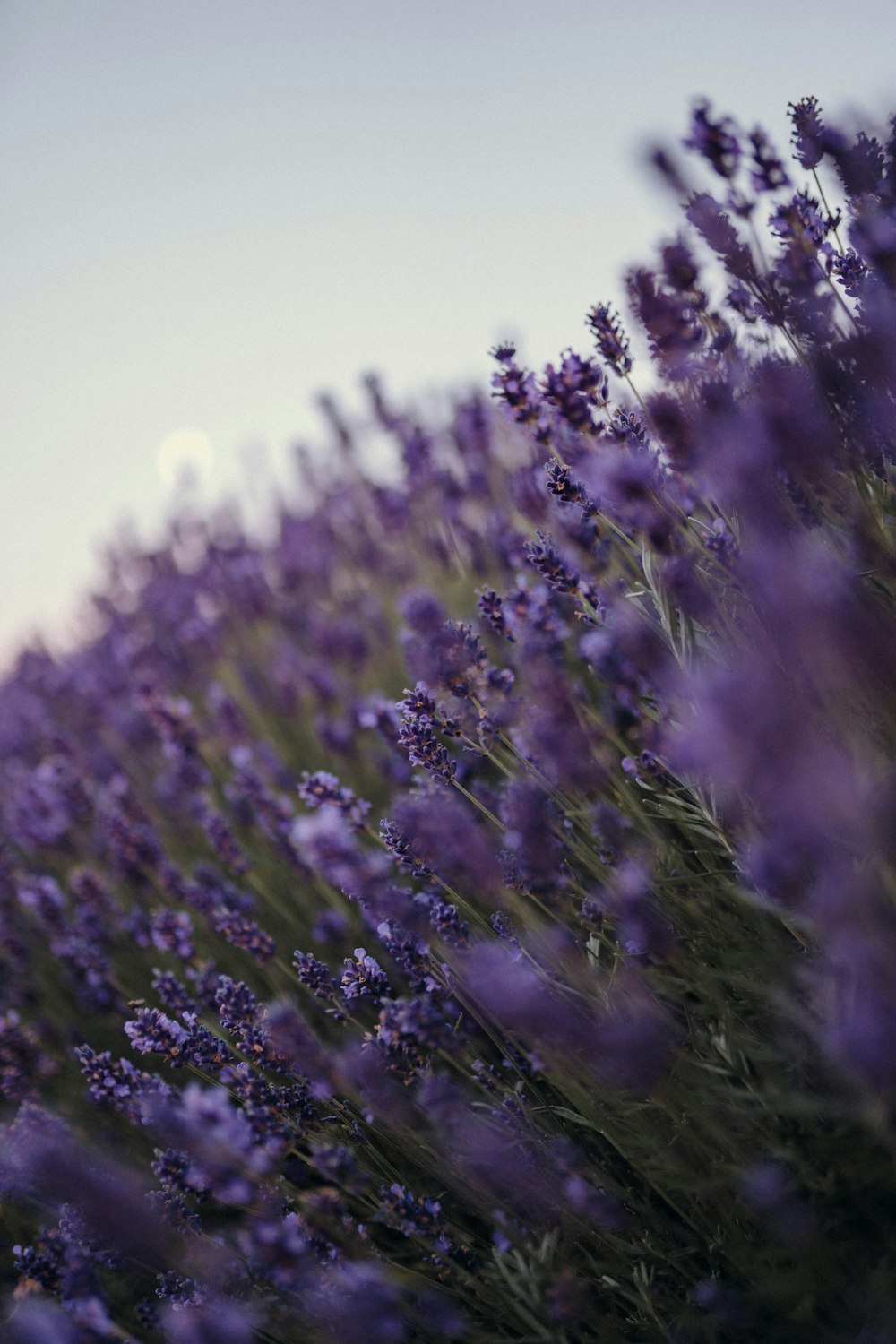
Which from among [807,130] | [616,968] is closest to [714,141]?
[807,130]

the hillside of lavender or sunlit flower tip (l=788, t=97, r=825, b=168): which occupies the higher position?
sunlit flower tip (l=788, t=97, r=825, b=168)

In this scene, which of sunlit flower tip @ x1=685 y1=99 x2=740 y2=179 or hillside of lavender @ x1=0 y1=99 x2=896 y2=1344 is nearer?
hillside of lavender @ x1=0 y1=99 x2=896 y2=1344

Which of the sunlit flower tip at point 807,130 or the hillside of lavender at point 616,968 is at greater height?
the sunlit flower tip at point 807,130

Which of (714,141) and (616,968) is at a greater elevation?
(714,141)

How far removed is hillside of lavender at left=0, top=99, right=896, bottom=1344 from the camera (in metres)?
1.16

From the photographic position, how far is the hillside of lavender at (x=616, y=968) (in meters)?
1.16

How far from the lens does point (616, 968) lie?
1.64 metres

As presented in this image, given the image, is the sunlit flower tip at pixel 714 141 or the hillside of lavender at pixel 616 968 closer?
the hillside of lavender at pixel 616 968

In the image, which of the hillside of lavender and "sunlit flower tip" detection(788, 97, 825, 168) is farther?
"sunlit flower tip" detection(788, 97, 825, 168)

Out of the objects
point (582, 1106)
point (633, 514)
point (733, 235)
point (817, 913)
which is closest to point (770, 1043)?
point (582, 1106)

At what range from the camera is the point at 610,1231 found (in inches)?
60.0

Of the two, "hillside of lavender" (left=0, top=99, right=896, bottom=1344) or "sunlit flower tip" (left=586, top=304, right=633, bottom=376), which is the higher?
"sunlit flower tip" (left=586, top=304, right=633, bottom=376)

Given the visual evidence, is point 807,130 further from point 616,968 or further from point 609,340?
point 616,968

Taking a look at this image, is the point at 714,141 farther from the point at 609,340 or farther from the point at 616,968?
the point at 616,968
